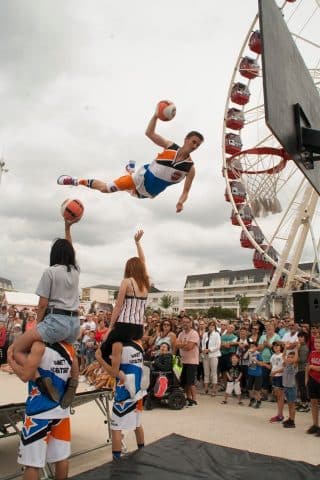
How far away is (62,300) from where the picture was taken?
3.20m

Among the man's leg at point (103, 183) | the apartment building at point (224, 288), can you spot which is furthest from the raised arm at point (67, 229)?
the apartment building at point (224, 288)

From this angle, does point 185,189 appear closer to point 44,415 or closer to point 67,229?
point 67,229

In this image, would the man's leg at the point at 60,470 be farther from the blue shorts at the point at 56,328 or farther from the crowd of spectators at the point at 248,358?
the crowd of spectators at the point at 248,358

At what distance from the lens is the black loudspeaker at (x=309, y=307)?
7.46 metres

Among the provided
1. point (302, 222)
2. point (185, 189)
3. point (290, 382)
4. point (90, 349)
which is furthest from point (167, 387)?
point (302, 222)

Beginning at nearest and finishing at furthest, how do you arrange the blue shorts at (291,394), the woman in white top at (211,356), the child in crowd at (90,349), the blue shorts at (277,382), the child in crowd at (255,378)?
the blue shorts at (291,394) < the blue shorts at (277,382) < the child in crowd at (255,378) < the woman in white top at (211,356) < the child in crowd at (90,349)

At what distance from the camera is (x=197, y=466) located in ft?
12.2

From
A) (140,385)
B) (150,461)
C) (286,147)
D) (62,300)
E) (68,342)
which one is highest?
(286,147)

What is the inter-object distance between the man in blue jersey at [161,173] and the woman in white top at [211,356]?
610 cm

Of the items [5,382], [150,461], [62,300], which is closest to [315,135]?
[62,300]

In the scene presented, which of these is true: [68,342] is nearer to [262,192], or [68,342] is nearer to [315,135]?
[315,135]

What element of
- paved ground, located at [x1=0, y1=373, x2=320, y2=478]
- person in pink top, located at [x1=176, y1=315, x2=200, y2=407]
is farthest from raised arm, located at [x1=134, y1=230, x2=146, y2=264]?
person in pink top, located at [x1=176, y1=315, x2=200, y2=407]

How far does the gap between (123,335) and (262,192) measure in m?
19.5

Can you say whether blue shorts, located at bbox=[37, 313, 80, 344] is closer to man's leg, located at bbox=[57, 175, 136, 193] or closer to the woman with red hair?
the woman with red hair
